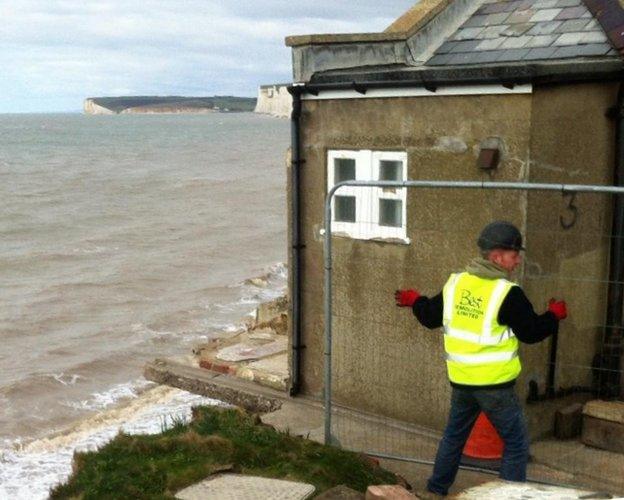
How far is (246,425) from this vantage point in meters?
7.28

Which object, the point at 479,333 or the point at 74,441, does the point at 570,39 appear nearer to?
the point at 479,333

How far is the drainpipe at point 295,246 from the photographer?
8820 mm

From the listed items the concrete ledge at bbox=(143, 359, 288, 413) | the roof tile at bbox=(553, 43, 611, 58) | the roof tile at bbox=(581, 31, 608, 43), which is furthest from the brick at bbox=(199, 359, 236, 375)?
the roof tile at bbox=(581, 31, 608, 43)

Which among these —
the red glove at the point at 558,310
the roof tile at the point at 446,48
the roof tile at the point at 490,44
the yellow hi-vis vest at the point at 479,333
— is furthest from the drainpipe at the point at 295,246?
the red glove at the point at 558,310

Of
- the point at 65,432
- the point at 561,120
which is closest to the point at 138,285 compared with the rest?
the point at 65,432

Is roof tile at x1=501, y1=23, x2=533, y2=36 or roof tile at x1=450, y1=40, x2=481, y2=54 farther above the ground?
roof tile at x1=501, y1=23, x2=533, y2=36

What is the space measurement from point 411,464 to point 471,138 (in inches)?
113

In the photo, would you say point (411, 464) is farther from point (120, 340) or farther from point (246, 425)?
point (120, 340)

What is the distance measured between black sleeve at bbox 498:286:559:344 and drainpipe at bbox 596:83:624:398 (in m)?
2.89

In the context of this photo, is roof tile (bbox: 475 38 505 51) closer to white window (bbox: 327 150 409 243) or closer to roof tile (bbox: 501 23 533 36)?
roof tile (bbox: 501 23 533 36)

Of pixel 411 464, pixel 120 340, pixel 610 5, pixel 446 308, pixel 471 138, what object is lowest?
pixel 120 340

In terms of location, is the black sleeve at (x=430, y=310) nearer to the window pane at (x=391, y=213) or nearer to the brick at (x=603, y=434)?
the window pane at (x=391, y=213)

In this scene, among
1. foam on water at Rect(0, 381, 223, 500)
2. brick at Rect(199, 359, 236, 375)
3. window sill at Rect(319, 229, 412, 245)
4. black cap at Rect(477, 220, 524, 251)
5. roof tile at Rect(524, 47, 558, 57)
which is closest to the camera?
black cap at Rect(477, 220, 524, 251)

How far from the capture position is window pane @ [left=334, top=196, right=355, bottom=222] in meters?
8.48
